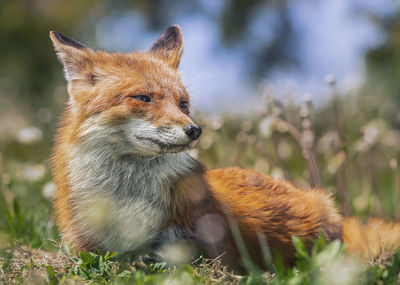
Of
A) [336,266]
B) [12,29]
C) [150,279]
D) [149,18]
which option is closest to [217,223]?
[150,279]

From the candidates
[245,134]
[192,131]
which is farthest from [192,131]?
[245,134]

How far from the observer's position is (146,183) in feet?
11.8

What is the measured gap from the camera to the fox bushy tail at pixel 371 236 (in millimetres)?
3875

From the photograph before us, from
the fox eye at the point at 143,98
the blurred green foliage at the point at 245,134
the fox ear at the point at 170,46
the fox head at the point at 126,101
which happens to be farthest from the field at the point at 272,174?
the fox eye at the point at 143,98

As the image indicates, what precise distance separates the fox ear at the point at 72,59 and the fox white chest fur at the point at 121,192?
0.68 metres

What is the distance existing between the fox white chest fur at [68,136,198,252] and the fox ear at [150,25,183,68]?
1.06m

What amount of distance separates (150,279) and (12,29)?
41.0 feet

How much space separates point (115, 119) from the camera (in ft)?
11.8

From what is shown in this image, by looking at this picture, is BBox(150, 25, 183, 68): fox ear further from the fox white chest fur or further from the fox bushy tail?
the fox bushy tail

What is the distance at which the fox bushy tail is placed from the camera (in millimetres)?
3875

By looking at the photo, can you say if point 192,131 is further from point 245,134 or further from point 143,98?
point 245,134

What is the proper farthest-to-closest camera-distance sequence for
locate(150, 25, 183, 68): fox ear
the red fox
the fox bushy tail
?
1. locate(150, 25, 183, 68): fox ear
2. the fox bushy tail
3. the red fox

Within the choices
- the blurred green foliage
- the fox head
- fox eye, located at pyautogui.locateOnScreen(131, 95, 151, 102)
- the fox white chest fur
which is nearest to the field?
the blurred green foliage

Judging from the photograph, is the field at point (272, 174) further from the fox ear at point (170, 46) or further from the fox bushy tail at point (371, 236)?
the fox ear at point (170, 46)
